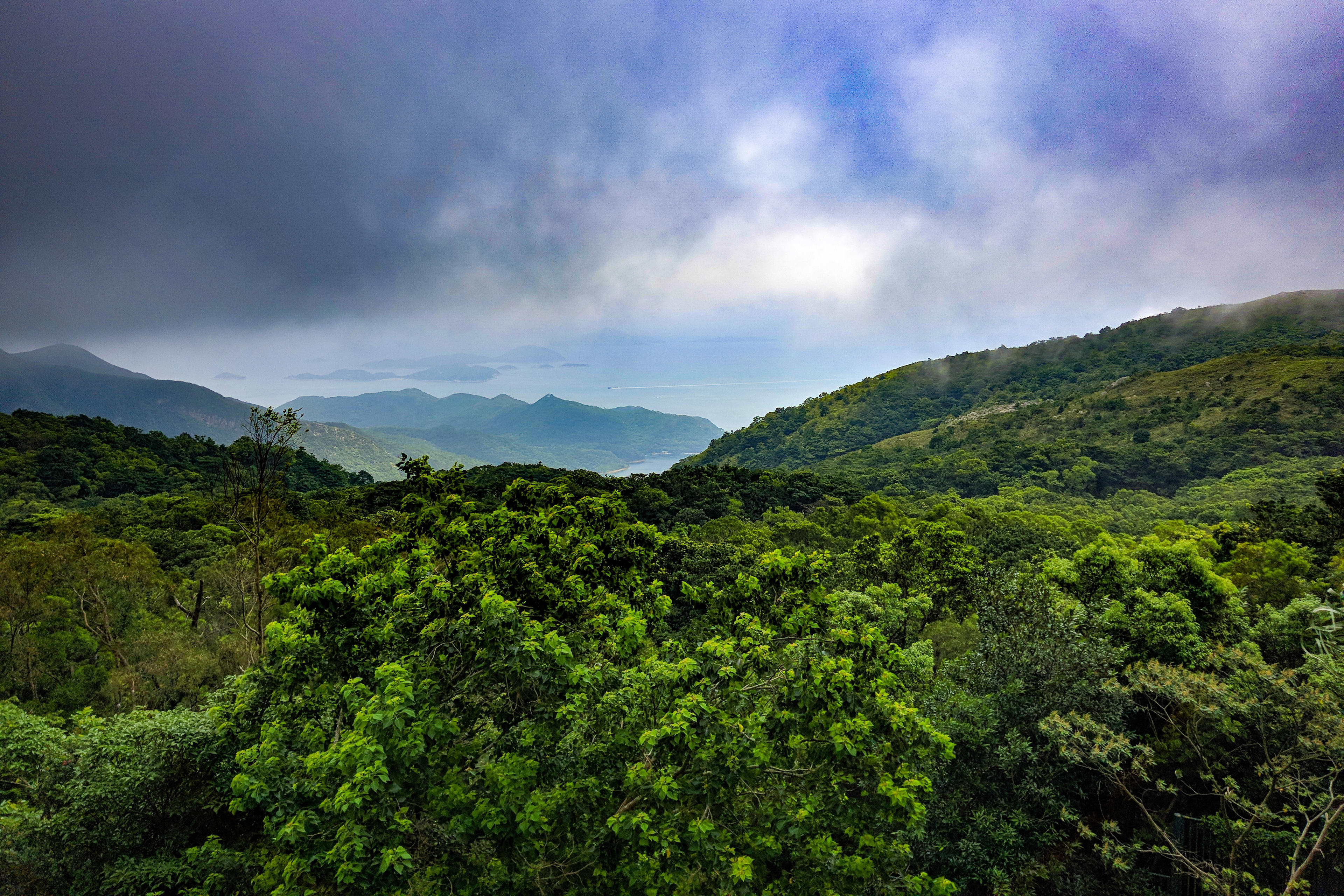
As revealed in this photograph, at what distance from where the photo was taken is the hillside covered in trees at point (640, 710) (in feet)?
20.6

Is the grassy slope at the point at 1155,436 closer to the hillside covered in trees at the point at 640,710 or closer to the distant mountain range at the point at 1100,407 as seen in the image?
the distant mountain range at the point at 1100,407

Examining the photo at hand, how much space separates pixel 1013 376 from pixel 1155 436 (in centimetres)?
8670

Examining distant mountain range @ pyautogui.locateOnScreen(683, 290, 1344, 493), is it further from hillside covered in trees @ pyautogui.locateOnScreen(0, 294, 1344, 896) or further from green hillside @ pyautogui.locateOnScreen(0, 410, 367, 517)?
green hillside @ pyautogui.locateOnScreen(0, 410, 367, 517)

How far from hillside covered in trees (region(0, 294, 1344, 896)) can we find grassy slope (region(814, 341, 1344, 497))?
60.0 metres

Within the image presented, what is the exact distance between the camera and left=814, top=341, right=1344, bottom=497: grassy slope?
227ft

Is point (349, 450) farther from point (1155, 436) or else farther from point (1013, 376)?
point (1013, 376)

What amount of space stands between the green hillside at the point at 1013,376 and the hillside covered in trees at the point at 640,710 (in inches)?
4425

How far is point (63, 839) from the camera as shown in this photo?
27.0 feet

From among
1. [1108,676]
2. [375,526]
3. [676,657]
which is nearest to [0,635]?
[375,526]

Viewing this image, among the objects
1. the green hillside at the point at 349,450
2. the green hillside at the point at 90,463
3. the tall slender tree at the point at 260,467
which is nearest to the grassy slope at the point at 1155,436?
the tall slender tree at the point at 260,467

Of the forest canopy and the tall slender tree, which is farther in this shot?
the tall slender tree

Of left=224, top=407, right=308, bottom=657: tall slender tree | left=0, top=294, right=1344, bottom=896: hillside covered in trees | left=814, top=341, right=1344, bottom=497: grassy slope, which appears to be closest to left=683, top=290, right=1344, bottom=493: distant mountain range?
left=814, top=341, right=1344, bottom=497: grassy slope

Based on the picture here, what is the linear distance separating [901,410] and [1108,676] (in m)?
154

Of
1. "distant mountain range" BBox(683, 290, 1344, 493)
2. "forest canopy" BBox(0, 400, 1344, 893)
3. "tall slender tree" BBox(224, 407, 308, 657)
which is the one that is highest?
"distant mountain range" BBox(683, 290, 1344, 493)
